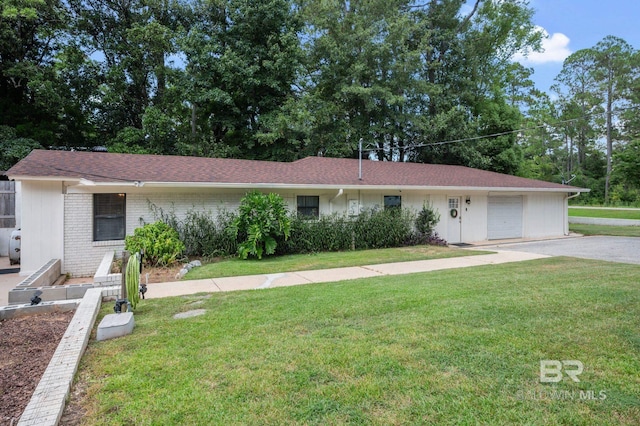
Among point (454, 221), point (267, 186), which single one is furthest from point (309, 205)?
point (454, 221)

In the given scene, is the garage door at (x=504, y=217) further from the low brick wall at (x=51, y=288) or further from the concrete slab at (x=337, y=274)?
the low brick wall at (x=51, y=288)

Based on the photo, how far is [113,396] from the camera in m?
2.92

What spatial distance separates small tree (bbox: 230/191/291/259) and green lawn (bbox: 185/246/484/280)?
35 cm

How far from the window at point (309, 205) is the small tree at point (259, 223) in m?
1.95

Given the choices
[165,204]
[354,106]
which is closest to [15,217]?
[165,204]

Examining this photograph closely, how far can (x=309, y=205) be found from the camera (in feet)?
41.0

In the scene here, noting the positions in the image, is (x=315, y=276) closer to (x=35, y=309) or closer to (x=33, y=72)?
(x=35, y=309)

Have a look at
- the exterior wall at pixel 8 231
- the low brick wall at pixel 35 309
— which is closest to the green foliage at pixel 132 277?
the low brick wall at pixel 35 309

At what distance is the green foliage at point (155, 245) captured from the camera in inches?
347

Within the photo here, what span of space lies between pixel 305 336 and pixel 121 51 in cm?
2121

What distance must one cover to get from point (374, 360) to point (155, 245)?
7.06 m

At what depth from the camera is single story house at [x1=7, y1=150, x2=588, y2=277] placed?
912 centimetres

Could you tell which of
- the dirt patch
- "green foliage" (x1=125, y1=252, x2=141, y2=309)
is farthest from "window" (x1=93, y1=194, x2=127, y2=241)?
"green foliage" (x1=125, y1=252, x2=141, y2=309)

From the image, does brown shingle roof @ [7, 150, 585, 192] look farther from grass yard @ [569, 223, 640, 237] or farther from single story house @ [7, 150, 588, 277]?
grass yard @ [569, 223, 640, 237]
